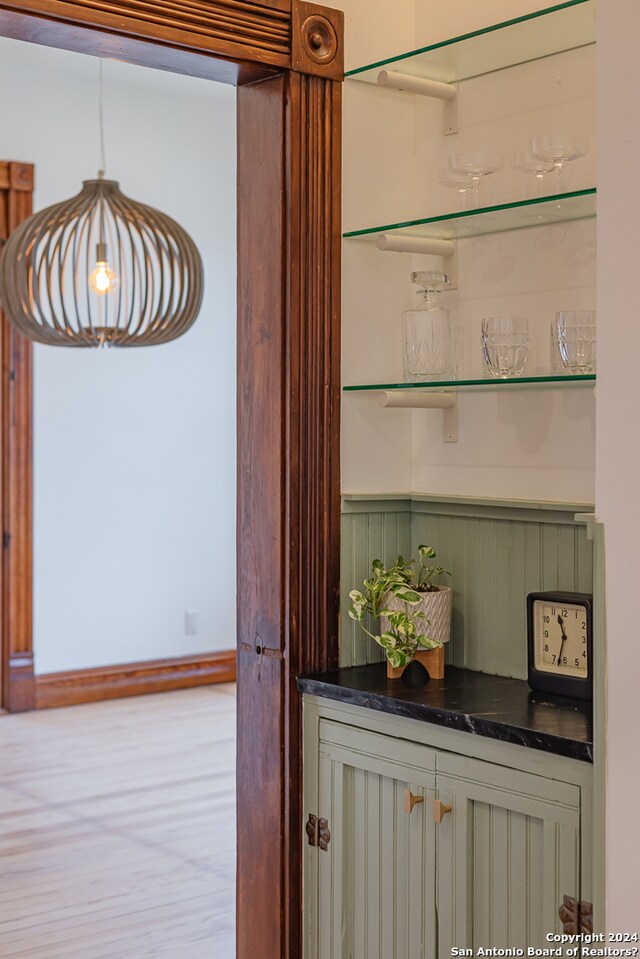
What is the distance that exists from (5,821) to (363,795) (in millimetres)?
2247

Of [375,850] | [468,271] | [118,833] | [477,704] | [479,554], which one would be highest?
[468,271]

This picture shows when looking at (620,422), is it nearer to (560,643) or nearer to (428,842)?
(560,643)

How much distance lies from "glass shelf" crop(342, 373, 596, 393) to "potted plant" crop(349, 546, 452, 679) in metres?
0.35

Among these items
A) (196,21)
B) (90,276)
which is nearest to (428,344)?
(196,21)

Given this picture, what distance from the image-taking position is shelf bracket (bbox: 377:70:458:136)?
2383 millimetres

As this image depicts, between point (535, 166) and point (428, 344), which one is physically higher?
point (535, 166)

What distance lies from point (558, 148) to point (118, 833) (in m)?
2.77

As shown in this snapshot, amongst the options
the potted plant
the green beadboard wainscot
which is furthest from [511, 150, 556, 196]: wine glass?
the potted plant

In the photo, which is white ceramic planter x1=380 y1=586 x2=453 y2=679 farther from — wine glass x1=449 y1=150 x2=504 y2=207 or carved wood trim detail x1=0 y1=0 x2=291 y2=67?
carved wood trim detail x1=0 y1=0 x2=291 y2=67

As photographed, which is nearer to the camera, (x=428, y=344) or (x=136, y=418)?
(x=428, y=344)

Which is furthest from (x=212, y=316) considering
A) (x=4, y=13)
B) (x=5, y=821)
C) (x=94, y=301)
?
(x=4, y=13)

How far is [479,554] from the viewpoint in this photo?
8.08 feet

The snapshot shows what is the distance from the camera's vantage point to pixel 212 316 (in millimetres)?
6363

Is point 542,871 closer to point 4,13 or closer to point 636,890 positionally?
point 636,890
